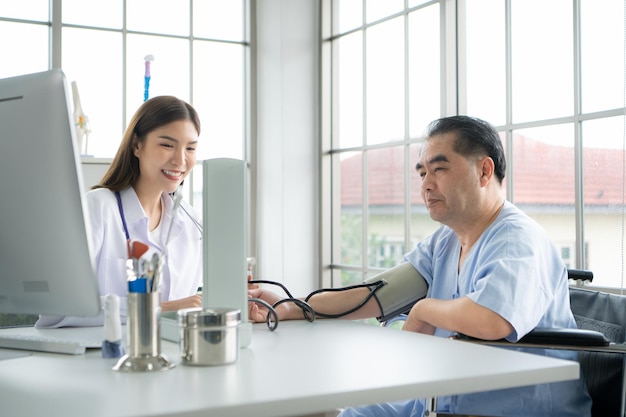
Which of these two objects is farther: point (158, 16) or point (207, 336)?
point (158, 16)

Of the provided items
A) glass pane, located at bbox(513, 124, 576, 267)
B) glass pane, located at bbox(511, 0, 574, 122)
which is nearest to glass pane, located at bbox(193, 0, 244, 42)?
glass pane, located at bbox(511, 0, 574, 122)

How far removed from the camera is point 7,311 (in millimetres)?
1352

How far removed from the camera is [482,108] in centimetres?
336

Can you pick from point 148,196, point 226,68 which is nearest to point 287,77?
point 226,68

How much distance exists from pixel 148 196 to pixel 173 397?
58.6 inches

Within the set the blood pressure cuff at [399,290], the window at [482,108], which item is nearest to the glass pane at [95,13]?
the window at [482,108]

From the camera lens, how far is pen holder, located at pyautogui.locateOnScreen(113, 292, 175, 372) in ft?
3.57

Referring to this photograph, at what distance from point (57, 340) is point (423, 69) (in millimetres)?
2856

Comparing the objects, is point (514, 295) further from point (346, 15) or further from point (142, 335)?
point (346, 15)

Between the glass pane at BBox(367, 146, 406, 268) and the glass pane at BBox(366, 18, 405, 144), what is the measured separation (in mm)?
116

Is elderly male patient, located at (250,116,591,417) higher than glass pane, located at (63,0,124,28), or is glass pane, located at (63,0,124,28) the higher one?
glass pane, located at (63,0,124,28)

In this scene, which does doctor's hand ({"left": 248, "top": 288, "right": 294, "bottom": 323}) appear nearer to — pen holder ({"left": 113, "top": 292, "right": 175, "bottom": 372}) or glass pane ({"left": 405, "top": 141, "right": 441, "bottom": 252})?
pen holder ({"left": 113, "top": 292, "right": 175, "bottom": 372})

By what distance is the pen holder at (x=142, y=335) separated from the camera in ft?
3.57

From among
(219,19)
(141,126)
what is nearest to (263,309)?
(141,126)
